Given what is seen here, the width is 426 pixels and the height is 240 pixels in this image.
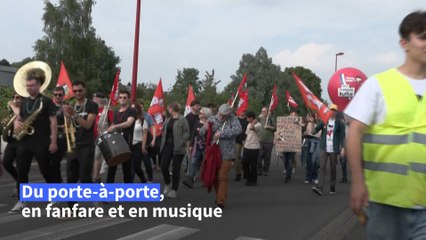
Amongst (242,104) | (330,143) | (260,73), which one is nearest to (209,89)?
(260,73)

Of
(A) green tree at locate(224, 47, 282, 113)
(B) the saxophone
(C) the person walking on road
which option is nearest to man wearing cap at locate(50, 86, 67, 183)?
(B) the saxophone

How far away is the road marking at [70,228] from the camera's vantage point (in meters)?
6.01

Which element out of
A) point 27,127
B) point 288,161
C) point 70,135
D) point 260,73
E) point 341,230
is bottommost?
point 341,230

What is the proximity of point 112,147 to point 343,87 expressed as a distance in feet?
10.4

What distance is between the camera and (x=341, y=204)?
959 cm

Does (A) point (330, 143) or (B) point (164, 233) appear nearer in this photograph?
(B) point (164, 233)


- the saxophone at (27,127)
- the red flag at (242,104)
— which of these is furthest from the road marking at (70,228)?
the red flag at (242,104)

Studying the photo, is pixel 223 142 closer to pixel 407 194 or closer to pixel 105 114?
pixel 105 114

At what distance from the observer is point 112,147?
25.2ft

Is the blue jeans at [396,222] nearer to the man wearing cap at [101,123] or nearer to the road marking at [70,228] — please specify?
the road marking at [70,228]

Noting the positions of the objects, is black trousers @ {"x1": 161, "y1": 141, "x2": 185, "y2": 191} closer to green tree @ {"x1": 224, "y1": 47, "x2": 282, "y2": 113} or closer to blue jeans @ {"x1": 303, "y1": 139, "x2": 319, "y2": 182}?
blue jeans @ {"x1": 303, "y1": 139, "x2": 319, "y2": 182}

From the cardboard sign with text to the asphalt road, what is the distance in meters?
4.58

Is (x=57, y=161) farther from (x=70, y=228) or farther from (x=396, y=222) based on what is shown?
(x=396, y=222)

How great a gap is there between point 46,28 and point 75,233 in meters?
59.5
